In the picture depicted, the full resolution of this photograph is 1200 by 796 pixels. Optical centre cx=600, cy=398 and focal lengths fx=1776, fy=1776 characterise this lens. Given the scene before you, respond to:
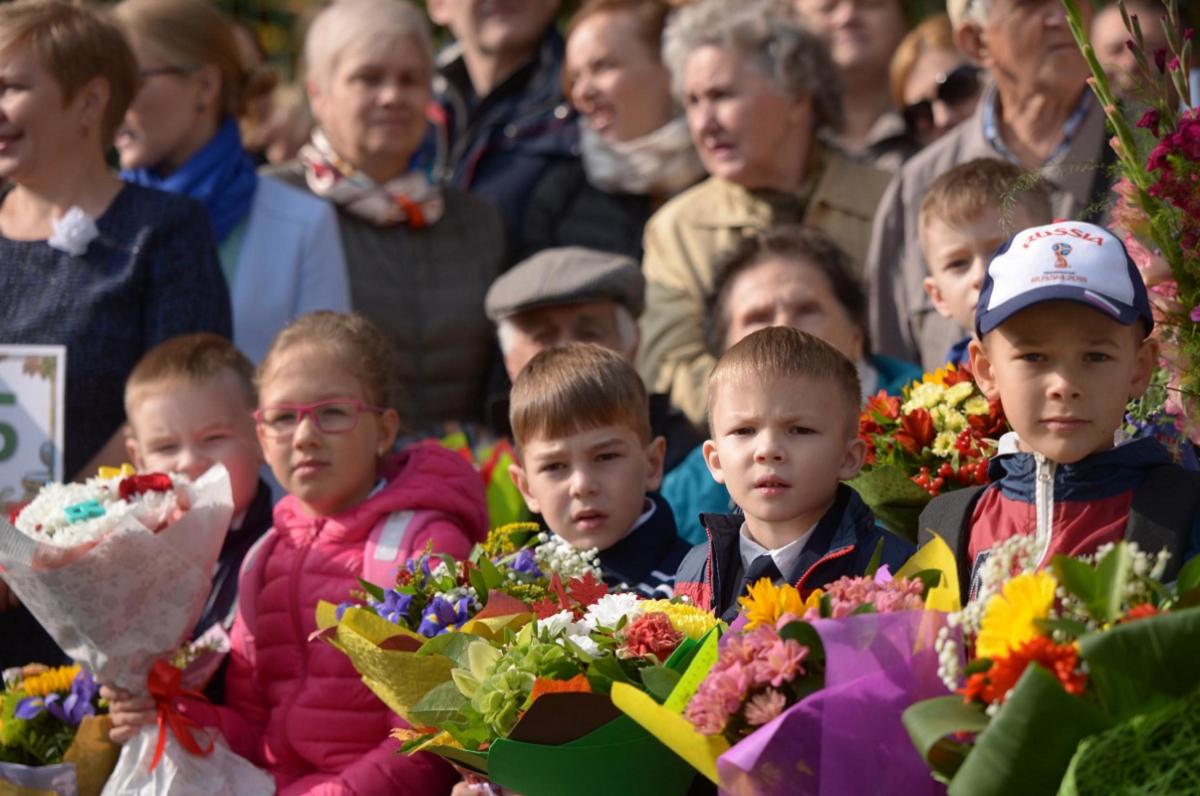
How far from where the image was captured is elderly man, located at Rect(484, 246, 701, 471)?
19.0ft

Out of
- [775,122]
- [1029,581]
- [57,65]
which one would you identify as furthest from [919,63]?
[1029,581]

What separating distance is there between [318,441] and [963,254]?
77.1 inches

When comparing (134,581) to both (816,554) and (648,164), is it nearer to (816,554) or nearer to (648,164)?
(816,554)

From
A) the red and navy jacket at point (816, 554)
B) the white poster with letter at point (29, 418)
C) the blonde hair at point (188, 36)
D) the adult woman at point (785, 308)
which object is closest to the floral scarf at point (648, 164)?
the adult woman at point (785, 308)

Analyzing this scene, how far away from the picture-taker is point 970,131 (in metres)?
6.26

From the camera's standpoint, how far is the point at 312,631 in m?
4.87

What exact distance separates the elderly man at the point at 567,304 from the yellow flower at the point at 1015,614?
2814mm

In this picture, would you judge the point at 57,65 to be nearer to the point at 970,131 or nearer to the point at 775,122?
the point at 775,122

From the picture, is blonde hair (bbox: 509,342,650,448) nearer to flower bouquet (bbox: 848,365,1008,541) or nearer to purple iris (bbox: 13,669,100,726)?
flower bouquet (bbox: 848,365,1008,541)

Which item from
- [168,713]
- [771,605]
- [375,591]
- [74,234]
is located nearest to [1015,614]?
[771,605]

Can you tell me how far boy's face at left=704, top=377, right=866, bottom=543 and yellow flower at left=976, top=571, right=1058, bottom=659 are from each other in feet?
3.41

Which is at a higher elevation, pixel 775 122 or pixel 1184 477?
pixel 775 122

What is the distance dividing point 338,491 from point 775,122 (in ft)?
7.84

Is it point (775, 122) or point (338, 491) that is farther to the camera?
point (775, 122)
